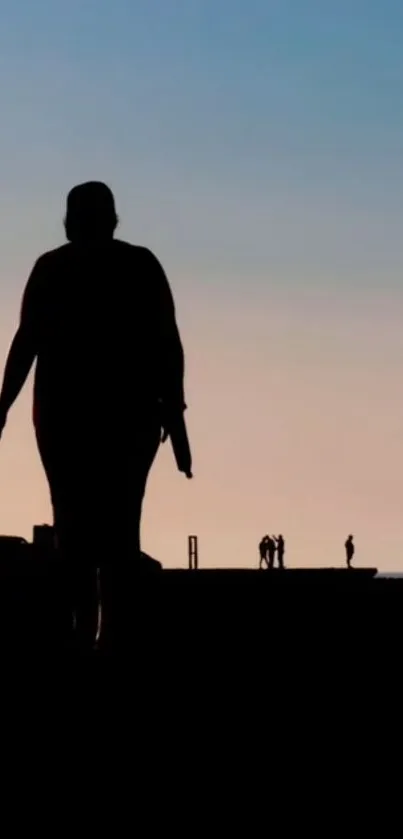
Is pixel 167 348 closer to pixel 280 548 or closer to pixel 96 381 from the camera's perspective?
pixel 96 381

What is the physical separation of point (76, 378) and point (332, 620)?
555 cm

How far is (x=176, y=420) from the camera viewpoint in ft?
34.2

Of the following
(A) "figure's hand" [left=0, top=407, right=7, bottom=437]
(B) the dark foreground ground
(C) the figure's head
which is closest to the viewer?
(A) "figure's hand" [left=0, top=407, right=7, bottom=437]

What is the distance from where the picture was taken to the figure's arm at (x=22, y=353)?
10.4m

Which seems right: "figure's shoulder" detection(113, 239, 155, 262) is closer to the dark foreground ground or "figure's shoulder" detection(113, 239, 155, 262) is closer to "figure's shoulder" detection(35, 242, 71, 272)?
"figure's shoulder" detection(35, 242, 71, 272)

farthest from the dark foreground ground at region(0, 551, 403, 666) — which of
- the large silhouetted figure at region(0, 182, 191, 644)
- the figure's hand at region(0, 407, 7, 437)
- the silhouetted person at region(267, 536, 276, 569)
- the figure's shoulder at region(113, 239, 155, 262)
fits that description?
the silhouetted person at region(267, 536, 276, 569)

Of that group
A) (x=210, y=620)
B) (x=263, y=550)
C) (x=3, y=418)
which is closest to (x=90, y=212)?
(x=3, y=418)

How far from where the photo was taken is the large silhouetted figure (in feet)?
33.8

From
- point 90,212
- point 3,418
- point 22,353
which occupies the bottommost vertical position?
point 3,418

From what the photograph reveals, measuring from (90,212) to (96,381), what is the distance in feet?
2.24

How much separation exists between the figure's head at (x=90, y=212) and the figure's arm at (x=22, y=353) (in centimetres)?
24

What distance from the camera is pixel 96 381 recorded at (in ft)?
34.1

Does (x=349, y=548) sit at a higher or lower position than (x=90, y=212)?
higher

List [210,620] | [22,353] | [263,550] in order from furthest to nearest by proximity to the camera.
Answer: [263,550], [210,620], [22,353]
